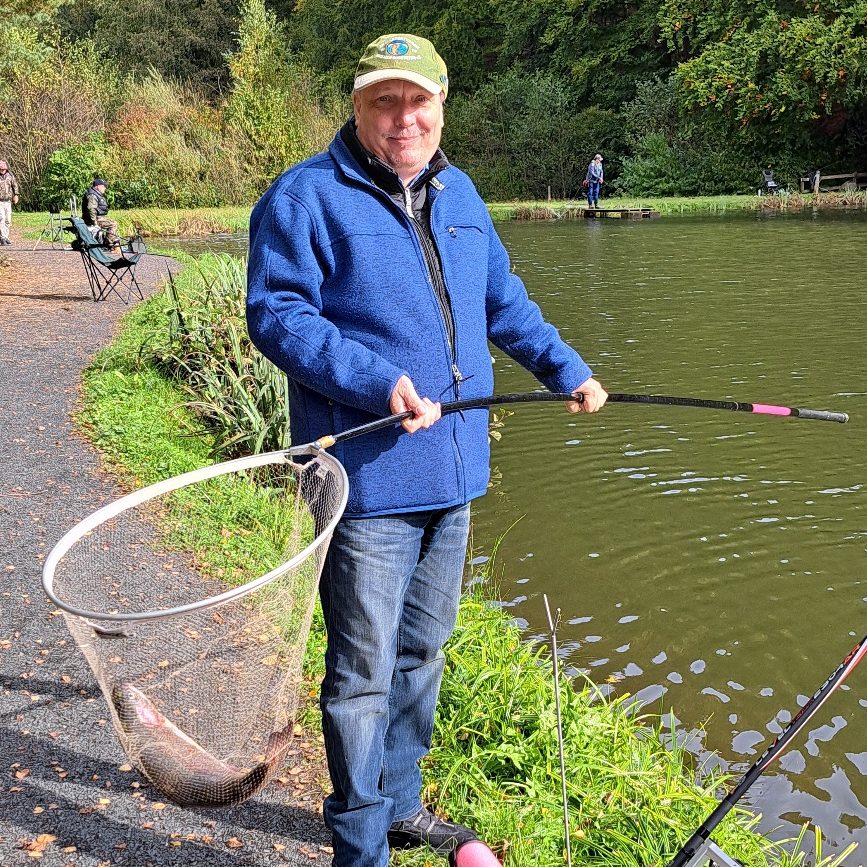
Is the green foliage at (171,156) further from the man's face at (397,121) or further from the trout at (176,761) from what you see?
the trout at (176,761)

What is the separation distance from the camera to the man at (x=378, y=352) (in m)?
2.46

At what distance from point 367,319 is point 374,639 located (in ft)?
2.51

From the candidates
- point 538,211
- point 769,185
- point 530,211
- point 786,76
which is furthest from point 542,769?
point 786,76

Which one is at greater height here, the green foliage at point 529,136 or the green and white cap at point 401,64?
the green foliage at point 529,136

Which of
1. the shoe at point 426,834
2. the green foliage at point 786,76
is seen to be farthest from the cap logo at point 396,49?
the green foliage at point 786,76

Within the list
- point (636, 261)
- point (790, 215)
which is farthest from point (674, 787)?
point (790, 215)

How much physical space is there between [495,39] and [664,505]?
154ft

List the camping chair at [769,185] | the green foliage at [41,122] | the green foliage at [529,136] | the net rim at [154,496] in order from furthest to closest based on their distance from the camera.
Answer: the green foliage at [529,136] < the green foliage at [41,122] < the camping chair at [769,185] < the net rim at [154,496]

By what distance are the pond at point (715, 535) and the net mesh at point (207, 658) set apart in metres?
2.21

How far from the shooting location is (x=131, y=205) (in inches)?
1443

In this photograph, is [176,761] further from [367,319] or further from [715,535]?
[715,535]

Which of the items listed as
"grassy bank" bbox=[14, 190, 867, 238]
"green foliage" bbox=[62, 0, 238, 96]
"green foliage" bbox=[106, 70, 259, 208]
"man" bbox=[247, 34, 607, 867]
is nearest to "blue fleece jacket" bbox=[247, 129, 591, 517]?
"man" bbox=[247, 34, 607, 867]

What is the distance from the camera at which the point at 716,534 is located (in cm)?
647

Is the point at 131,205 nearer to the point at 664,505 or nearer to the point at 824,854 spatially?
the point at 664,505
